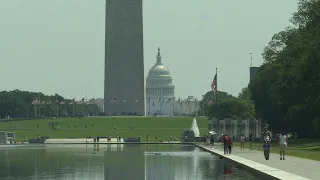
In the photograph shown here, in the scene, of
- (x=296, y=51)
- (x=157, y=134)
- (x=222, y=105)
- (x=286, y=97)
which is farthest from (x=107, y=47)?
(x=296, y=51)

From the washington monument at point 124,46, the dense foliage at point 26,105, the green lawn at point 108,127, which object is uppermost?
the washington monument at point 124,46

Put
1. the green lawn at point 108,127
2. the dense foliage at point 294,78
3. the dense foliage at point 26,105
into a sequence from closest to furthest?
the dense foliage at point 294,78, the green lawn at point 108,127, the dense foliage at point 26,105

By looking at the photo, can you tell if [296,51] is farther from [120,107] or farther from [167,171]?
[120,107]

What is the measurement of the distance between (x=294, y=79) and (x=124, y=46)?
85899 mm

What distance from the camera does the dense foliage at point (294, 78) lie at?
183 ft

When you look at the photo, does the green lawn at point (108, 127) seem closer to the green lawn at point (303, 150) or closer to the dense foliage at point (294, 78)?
the dense foliage at point (294, 78)

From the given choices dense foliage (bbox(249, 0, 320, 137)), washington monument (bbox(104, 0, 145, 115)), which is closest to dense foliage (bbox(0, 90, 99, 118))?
washington monument (bbox(104, 0, 145, 115))

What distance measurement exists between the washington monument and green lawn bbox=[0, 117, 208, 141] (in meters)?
8.20

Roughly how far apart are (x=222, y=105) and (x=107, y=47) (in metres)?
22.8

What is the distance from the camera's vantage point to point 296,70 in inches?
2243

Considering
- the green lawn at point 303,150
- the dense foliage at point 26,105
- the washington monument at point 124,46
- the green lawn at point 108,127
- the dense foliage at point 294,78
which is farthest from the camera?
the dense foliage at point 26,105

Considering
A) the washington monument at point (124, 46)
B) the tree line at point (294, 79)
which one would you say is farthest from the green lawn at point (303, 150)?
the washington monument at point (124, 46)

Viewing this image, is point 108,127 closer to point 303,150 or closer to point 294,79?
point 294,79

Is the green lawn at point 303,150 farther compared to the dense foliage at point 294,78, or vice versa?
the dense foliage at point 294,78
